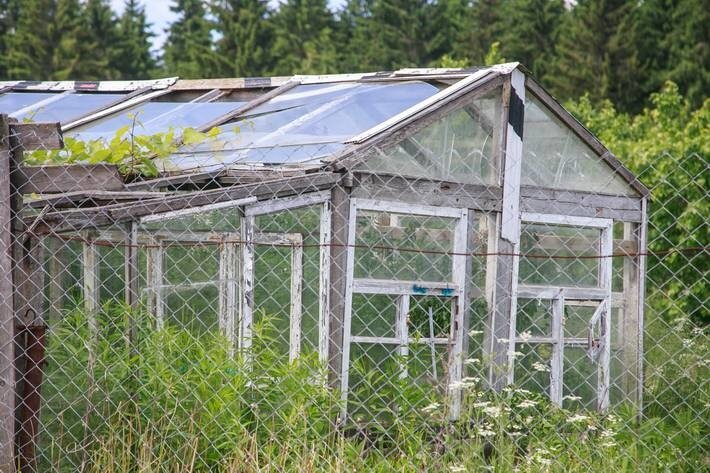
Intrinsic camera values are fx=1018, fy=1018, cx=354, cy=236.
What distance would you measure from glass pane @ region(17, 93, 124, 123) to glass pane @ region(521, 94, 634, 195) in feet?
13.9

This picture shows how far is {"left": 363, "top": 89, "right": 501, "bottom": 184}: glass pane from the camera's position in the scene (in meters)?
7.76

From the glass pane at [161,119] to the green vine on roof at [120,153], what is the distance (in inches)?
84.0

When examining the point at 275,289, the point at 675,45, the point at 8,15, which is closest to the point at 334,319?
the point at 275,289

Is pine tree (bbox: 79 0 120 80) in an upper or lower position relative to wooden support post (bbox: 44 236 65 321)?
upper

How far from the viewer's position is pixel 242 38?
115 feet

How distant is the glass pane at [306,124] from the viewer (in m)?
7.79

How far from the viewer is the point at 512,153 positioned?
821 centimetres

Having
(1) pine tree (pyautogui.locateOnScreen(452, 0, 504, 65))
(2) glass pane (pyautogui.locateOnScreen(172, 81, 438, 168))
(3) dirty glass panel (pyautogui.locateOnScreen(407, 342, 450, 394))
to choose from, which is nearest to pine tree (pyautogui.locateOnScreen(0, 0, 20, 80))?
(1) pine tree (pyautogui.locateOnScreen(452, 0, 504, 65))

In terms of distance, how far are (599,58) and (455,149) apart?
26265mm

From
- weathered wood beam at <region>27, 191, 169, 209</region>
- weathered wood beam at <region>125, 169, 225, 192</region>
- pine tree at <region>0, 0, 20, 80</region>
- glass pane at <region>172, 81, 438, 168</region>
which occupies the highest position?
pine tree at <region>0, 0, 20, 80</region>

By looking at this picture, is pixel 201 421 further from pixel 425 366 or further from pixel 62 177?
pixel 425 366

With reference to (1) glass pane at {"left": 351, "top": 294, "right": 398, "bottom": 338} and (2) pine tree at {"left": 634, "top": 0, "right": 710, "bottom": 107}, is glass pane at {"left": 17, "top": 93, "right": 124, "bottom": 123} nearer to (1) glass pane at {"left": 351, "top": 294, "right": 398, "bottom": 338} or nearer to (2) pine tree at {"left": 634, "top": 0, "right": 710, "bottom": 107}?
(1) glass pane at {"left": 351, "top": 294, "right": 398, "bottom": 338}

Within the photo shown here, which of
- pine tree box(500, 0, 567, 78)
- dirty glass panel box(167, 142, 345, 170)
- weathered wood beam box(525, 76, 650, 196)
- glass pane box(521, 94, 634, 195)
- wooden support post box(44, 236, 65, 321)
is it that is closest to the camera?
wooden support post box(44, 236, 65, 321)

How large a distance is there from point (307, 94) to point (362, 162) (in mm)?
1885
